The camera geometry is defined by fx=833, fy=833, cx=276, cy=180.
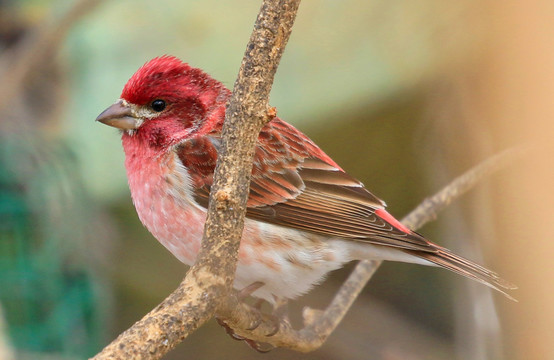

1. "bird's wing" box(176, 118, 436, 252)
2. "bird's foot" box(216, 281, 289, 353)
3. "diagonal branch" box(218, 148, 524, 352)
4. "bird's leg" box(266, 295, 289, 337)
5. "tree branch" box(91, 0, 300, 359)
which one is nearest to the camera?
"tree branch" box(91, 0, 300, 359)

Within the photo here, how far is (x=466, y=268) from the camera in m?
3.69

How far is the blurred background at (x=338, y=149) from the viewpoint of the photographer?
368cm

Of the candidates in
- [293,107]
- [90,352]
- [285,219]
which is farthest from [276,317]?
[293,107]

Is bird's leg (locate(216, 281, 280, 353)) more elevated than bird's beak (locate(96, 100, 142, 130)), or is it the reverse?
bird's beak (locate(96, 100, 142, 130))

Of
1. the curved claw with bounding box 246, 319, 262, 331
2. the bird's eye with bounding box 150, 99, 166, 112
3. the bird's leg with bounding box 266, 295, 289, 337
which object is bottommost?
the bird's leg with bounding box 266, 295, 289, 337

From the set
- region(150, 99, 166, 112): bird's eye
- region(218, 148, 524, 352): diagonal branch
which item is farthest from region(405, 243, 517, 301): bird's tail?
region(150, 99, 166, 112): bird's eye

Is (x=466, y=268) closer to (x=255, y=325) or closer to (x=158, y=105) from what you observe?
(x=255, y=325)

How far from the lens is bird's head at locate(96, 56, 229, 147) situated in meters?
4.06

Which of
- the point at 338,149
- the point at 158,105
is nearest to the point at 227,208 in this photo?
the point at 158,105

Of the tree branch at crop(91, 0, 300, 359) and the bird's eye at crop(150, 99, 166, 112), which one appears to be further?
the bird's eye at crop(150, 99, 166, 112)

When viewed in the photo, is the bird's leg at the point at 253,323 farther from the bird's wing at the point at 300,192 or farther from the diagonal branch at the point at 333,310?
the bird's wing at the point at 300,192

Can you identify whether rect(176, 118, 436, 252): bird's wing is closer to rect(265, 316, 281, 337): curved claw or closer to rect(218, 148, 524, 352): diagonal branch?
rect(218, 148, 524, 352): diagonal branch

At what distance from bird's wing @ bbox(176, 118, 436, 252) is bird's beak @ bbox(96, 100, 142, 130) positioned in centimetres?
26

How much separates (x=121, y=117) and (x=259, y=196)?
2.56ft
